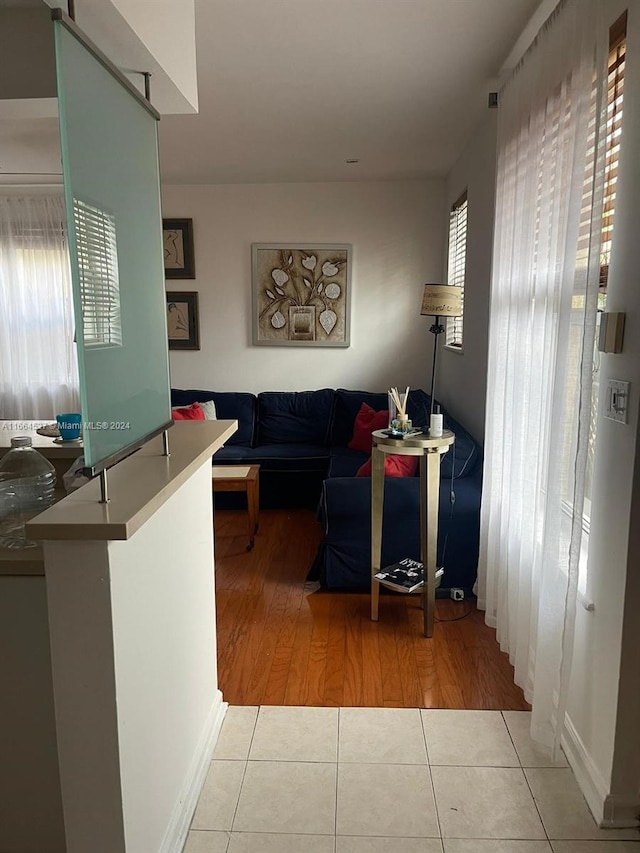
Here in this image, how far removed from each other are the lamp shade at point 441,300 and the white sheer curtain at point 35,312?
370cm

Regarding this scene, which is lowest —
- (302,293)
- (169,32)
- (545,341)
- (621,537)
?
(621,537)

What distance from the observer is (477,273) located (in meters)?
3.81

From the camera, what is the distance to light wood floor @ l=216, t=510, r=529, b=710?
243cm

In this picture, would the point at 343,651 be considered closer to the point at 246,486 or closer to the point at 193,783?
the point at 193,783

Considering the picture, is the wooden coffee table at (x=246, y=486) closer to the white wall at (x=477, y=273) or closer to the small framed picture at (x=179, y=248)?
the white wall at (x=477, y=273)

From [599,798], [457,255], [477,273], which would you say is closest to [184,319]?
[457,255]

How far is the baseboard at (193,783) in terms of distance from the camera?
1656 millimetres

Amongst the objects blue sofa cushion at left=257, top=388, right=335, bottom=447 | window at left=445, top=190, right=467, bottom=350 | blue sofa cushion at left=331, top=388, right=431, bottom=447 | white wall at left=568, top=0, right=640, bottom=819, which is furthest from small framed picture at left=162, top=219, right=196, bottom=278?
white wall at left=568, top=0, right=640, bottom=819

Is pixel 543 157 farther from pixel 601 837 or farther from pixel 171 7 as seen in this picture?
pixel 601 837

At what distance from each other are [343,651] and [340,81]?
8.84ft

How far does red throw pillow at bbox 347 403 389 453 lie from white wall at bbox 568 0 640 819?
10.3ft

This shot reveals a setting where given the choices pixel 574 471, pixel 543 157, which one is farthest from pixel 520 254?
pixel 574 471

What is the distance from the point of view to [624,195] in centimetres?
168

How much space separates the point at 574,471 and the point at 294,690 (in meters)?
1.35
